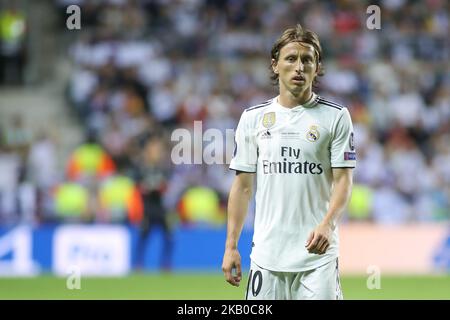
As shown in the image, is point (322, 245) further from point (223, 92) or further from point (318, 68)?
point (223, 92)

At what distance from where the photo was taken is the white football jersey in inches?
202

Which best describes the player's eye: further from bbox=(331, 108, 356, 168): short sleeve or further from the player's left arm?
the player's left arm

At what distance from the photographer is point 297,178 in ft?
16.9

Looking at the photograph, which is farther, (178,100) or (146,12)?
(146,12)

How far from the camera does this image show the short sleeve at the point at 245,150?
5.30 metres

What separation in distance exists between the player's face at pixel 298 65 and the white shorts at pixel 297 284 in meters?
0.94

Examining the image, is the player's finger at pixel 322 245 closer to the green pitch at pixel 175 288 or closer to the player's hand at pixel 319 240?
the player's hand at pixel 319 240

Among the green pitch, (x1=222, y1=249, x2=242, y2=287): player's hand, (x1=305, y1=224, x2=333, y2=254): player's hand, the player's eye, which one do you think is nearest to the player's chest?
the player's eye

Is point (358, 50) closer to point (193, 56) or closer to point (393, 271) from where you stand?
point (193, 56)

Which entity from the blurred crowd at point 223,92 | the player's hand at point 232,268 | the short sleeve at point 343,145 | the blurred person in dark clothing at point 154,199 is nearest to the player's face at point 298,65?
the short sleeve at point 343,145

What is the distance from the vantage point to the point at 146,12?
18344 mm

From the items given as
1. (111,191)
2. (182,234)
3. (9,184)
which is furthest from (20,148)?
(182,234)

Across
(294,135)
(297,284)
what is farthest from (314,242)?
(294,135)

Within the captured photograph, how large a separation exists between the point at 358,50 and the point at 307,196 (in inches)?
527
